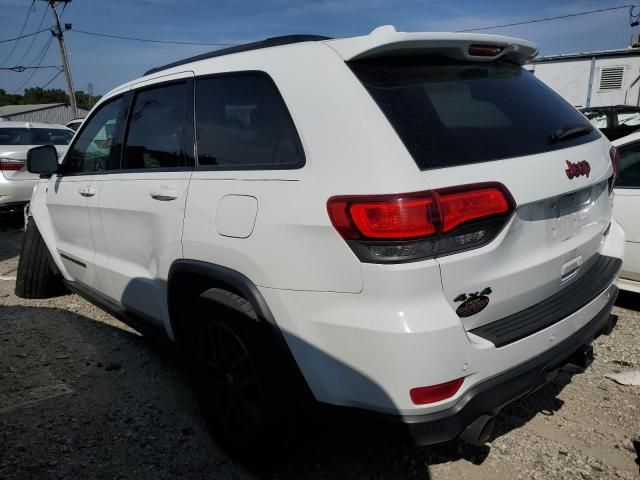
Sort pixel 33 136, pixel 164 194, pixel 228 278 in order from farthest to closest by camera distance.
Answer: pixel 33 136 → pixel 164 194 → pixel 228 278

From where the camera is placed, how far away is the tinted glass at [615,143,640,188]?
3.91 metres

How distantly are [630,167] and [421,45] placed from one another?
296cm

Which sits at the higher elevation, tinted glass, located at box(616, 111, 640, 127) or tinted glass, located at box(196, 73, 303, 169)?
tinted glass, located at box(196, 73, 303, 169)

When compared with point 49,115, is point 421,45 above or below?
above

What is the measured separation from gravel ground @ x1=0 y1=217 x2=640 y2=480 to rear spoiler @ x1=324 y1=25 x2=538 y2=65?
1.42m

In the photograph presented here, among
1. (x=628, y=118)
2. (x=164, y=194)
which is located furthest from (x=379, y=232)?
(x=628, y=118)

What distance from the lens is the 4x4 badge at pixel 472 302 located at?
1676 mm

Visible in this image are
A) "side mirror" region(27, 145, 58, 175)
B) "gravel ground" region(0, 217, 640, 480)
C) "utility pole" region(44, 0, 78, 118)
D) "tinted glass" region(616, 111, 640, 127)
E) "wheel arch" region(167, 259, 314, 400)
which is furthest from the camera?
"utility pole" region(44, 0, 78, 118)

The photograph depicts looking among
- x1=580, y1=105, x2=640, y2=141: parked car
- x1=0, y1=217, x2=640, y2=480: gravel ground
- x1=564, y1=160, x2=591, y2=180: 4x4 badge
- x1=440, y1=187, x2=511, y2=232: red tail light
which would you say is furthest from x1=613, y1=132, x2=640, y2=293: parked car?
x1=580, y1=105, x2=640, y2=141: parked car

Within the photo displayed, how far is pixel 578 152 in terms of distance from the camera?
212 centimetres

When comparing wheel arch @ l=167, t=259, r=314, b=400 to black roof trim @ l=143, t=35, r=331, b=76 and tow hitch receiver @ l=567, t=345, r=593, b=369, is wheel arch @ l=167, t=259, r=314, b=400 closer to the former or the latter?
black roof trim @ l=143, t=35, r=331, b=76

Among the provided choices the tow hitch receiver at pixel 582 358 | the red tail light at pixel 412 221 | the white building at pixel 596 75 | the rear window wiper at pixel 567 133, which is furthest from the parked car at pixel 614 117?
the red tail light at pixel 412 221

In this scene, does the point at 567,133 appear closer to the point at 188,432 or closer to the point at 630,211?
the point at 630,211

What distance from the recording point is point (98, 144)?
3.44 meters
